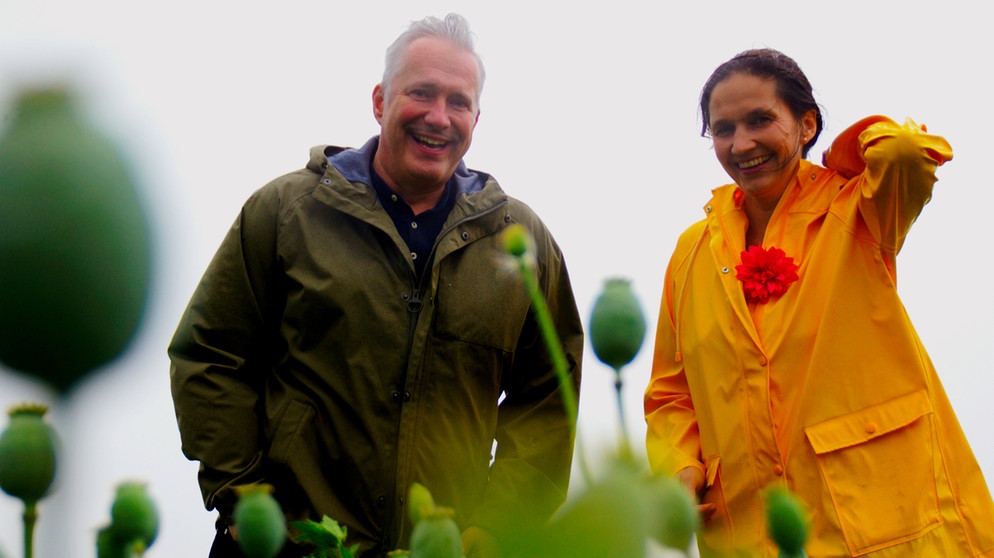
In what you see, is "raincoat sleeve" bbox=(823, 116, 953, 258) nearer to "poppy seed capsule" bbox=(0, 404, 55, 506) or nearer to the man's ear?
the man's ear

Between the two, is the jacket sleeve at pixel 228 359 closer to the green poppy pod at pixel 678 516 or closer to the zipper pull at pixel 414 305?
the zipper pull at pixel 414 305

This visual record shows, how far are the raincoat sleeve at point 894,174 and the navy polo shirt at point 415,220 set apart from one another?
4.17 ft

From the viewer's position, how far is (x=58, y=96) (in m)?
0.28

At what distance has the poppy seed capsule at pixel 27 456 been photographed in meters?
0.44

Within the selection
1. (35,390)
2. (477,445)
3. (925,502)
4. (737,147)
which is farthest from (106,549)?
(737,147)

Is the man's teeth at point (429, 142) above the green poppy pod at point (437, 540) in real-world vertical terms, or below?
above

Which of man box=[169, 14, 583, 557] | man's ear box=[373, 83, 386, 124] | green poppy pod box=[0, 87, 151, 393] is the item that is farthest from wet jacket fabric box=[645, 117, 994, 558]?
green poppy pod box=[0, 87, 151, 393]

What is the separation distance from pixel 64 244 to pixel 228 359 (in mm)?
2718

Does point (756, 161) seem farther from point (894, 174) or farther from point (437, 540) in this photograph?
point (437, 540)

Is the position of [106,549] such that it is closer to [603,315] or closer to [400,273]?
[603,315]

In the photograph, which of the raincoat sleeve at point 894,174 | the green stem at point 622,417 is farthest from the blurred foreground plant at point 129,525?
the raincoat sleeve at point 894,174

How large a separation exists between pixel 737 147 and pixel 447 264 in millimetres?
943

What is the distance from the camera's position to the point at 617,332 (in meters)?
0.62

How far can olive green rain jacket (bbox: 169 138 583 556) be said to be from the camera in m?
2.83
